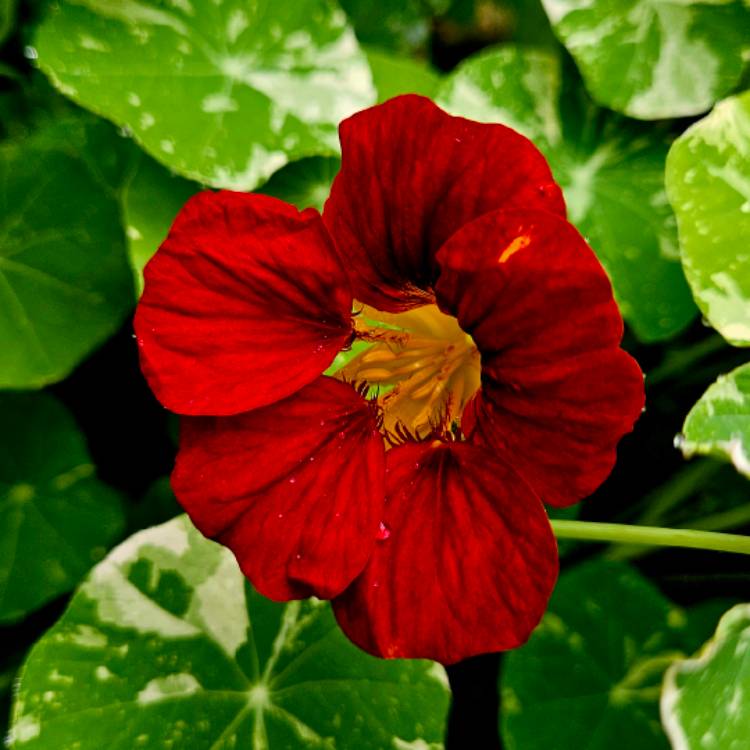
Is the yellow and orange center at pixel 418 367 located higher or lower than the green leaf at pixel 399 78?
lower

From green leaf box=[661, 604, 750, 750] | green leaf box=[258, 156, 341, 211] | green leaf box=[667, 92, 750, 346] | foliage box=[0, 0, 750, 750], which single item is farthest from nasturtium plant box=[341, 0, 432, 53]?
green leaf box=[661, 604, 750, 750]

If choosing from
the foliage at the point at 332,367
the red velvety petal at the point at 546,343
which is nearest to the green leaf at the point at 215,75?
→ the foliage at the point at 332,367

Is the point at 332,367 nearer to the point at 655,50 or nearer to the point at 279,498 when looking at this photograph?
the point at 279,498

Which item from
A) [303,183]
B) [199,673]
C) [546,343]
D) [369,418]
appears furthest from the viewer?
[303,183]

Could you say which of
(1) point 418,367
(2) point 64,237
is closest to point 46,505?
(2) point 64,237

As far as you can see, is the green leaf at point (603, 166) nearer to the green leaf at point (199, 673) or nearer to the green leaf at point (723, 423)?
the green leaf at point (723, 423)
